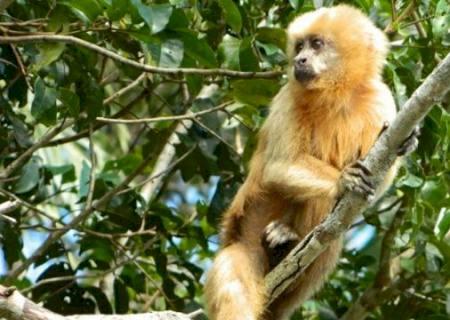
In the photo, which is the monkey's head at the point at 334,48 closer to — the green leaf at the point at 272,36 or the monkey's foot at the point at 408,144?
the green leaf at the point at 272,36

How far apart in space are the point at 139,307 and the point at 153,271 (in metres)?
0.44

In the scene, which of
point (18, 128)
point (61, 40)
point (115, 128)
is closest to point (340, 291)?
point (18, 128)

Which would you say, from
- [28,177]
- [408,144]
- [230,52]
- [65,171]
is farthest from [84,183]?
[408,144]

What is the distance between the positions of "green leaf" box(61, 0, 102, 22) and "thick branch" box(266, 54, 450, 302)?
1659 mm

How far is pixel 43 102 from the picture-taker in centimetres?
583

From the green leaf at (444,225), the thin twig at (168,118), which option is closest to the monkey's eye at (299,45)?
the thin twig at (168,118)

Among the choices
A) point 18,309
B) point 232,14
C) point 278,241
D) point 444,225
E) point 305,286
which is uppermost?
point 232,14

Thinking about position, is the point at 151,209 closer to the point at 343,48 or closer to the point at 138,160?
the point at 138,160

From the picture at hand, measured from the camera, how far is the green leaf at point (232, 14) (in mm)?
6062

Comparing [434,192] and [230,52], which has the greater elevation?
[230,52]

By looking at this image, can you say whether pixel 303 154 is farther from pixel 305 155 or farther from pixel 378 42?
pixel 378 42

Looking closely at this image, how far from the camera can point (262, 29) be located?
676 cm

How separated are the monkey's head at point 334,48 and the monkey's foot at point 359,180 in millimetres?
1058

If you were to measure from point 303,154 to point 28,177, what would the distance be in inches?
70.5
